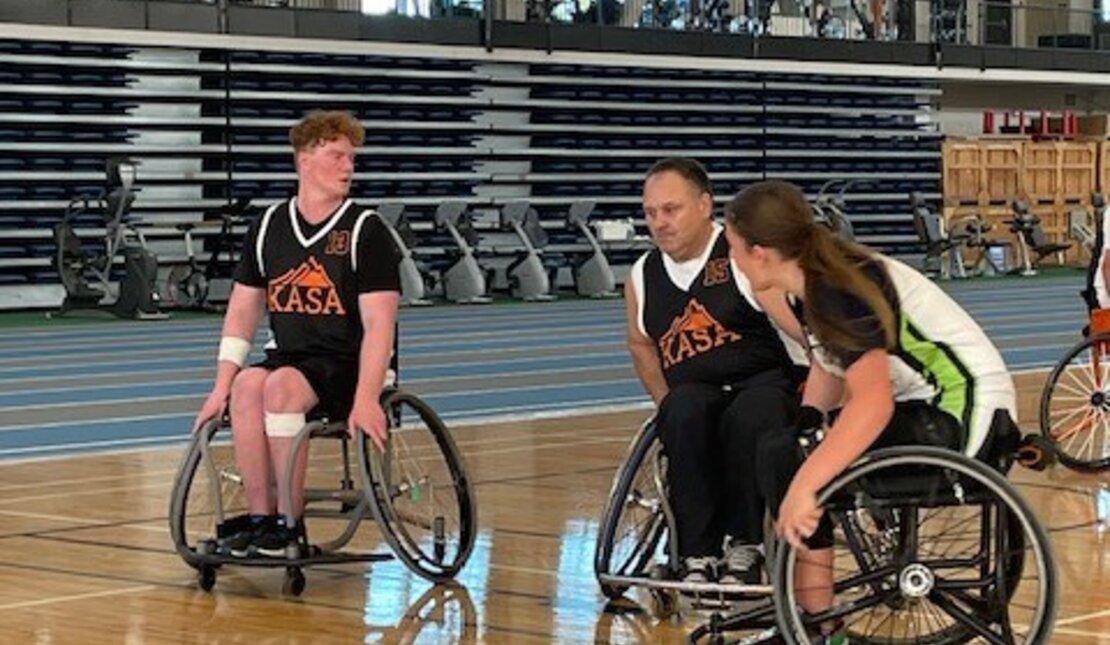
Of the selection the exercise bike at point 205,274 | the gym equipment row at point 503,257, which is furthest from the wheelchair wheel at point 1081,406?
the exercise bike at point 205,274

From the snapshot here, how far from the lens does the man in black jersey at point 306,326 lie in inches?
248

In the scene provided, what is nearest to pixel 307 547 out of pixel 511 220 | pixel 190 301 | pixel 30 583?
pixel 30 583

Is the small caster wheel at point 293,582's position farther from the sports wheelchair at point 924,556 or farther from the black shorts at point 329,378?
the sports wheelchair at point 924,556

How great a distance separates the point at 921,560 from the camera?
4.70 meters

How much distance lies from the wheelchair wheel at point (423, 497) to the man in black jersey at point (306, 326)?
16 centimetres

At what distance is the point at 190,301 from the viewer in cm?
2023

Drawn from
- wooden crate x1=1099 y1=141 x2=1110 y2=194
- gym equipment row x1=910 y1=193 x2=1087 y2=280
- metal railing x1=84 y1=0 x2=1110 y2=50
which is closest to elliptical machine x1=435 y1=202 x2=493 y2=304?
metal railing x1=84 y1=0 x2=1110 y2=50

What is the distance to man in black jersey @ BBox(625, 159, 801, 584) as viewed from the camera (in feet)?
18.1

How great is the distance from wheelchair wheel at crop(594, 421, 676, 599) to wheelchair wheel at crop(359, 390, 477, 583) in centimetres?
54

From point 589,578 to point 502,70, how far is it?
57.6ft

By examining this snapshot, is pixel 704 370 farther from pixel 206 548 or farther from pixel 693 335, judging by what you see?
pixel 206 548

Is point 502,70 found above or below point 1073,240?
above

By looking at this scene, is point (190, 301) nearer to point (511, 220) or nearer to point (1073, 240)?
point (511, 220)

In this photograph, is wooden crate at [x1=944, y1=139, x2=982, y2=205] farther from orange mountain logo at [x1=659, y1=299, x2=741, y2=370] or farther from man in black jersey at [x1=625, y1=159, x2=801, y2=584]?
orange mountain logo at [x1=659, y1=299, x2=741, y2=370]
